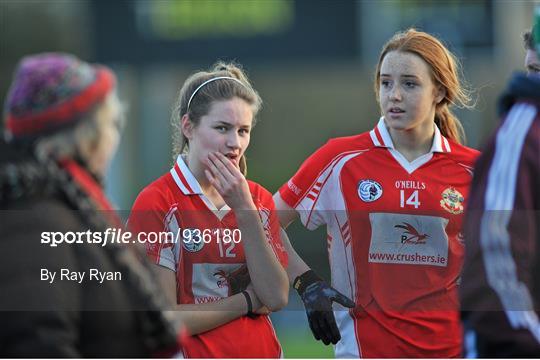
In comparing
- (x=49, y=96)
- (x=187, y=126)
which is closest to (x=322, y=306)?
(x=187, y=126)

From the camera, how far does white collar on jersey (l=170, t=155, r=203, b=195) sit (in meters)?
4.12

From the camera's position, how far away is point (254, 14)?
1444cm

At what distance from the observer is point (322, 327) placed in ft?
13.9

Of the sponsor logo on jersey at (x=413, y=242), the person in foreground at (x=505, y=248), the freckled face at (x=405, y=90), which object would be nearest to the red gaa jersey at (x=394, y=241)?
the sponsor logo on jersey at (x=413, y=242)

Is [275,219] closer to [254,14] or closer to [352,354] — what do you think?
[352,354]

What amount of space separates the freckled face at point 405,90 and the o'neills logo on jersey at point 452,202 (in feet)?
Result: 0.94

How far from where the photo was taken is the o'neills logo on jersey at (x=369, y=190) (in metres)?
4.37

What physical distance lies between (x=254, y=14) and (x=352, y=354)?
10411 millimetres

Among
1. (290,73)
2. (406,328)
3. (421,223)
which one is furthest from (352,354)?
(290,73)

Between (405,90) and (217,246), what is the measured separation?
2.98 ft

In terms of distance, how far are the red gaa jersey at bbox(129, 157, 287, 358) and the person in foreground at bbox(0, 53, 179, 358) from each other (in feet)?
3.76

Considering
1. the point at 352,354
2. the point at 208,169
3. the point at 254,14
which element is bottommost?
the point at 254,14

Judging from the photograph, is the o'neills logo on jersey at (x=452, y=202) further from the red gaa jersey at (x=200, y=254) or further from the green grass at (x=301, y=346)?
the green grass at (x=301, y=346)

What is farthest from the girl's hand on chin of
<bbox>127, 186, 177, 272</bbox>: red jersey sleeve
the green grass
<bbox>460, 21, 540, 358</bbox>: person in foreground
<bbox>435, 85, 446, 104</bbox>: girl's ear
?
the green grass
